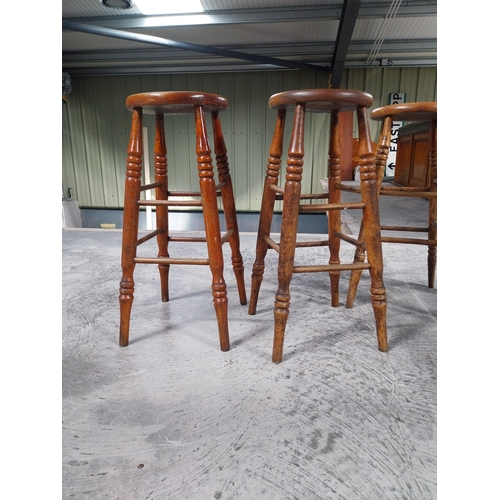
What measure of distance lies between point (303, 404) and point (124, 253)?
832mm

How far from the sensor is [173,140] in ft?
23.1

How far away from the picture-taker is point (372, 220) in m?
1.33

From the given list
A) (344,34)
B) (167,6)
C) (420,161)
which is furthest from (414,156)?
(167,6)

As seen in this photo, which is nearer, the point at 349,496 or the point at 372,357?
the point at 349,496

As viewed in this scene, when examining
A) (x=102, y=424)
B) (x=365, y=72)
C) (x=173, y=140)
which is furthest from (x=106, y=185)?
(x=102, y=424)

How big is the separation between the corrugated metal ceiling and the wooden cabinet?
132 cm

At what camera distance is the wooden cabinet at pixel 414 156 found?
3.99 meters

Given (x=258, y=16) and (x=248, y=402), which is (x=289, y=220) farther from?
(x=258, y=16)

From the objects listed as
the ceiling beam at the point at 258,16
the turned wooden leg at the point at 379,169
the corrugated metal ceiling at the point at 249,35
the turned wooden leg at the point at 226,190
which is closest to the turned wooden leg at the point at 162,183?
the turned wooden leg at the point at 226,190

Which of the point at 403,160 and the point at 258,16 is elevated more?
the point at 258,16

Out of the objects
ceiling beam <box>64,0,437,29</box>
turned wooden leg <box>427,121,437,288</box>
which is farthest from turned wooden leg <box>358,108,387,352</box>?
ceiling beam <box>64,0,437,29</box>

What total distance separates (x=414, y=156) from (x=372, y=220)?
11.8 feet

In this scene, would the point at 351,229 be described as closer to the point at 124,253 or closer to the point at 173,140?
the point at 124,253
